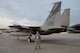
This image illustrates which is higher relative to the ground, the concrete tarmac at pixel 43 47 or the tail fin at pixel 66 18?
the tail fin at pixel 66 18

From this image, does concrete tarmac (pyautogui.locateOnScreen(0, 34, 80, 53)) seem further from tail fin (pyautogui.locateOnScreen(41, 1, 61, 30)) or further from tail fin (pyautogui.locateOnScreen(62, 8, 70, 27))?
tail fin (pyautogui.locateOnScreen(62, 8, 70, 27))

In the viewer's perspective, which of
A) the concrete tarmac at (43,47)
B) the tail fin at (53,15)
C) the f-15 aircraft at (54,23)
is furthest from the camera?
the tail fin at (53,15)

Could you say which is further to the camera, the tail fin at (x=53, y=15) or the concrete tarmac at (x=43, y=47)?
the tail fin at (x=53, y=15)

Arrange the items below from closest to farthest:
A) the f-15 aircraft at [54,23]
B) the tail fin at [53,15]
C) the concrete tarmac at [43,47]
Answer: the concrete tarmac at [43,47] < the f-15 aircraft at [54,23] < the tail fin at [53,15]

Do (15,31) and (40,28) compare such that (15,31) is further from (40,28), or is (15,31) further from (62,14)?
(62,14)

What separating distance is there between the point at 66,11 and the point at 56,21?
1722 millimetres

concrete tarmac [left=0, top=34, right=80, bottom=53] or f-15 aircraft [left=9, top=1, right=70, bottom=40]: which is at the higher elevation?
f-15 aircraft [left=9, top=1, right=70, bottom=40]

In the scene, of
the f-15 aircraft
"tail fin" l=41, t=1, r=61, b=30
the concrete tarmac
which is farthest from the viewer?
"tail fin" l=41, t=1, r=61, b=30

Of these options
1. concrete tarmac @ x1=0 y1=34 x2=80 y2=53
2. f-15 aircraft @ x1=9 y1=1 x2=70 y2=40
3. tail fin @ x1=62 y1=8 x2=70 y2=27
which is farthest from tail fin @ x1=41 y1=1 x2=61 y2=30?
concrete tarmac @ x1=0 y1=34 x2=80 y2=53

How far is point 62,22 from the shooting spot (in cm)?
1780

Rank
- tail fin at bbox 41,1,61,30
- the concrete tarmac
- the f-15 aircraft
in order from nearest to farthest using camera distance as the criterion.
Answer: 1. the concrete tarmac
2. the f-15 aircraft
3. tail fin at bbox 41,1,61,30

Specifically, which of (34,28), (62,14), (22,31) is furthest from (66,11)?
(22,31)

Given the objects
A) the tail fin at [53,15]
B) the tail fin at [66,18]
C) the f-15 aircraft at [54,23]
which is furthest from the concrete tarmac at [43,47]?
the tail fin at [66,18]

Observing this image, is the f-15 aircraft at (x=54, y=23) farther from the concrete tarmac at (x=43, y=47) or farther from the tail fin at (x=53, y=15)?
the concrete tarmac at (x=43, y=47)
